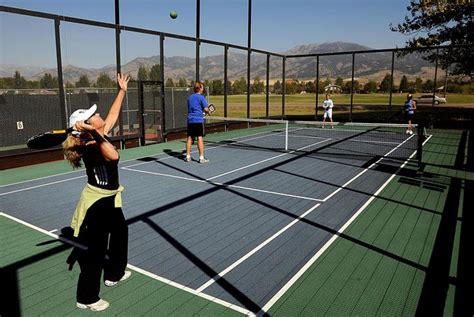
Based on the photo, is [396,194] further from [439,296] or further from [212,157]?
[212,157]

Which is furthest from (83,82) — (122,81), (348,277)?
(348,277)

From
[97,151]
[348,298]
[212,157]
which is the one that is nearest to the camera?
[97,151]

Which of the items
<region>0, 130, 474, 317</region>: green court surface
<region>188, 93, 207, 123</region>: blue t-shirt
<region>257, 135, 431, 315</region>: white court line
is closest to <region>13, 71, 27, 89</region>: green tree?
<region>188, 93, 207, 123</region>: blue t-shirt

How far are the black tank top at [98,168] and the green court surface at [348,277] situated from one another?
4.21 ft

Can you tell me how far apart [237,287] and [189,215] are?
8.53 ft

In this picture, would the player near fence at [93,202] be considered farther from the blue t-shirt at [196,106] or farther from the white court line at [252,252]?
the blue t-shirt at [196,106]

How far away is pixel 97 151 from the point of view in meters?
3.69

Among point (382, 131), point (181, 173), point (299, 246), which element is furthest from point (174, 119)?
point (299, 246)

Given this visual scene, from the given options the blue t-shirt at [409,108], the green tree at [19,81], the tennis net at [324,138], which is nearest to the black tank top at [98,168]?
the tennis net at [324,138]

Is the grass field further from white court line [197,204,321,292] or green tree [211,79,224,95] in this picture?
white court line [197,204,321,292]

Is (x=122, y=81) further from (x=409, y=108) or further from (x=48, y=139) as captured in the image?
(x=409, y=108)

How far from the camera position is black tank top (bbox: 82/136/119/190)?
3.70 metres

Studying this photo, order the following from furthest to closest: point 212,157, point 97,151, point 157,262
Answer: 1. point 212,157
2. point 157,262
3. point 97,151

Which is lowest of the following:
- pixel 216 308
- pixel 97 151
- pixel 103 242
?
pixel 216 308
